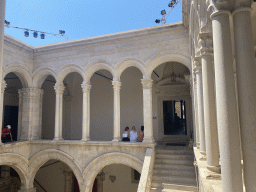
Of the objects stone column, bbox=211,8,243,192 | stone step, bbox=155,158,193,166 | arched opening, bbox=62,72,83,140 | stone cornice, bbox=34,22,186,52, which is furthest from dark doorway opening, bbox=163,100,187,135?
stone column, bbox=211,8,243,192

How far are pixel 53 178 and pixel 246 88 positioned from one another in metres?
14.0

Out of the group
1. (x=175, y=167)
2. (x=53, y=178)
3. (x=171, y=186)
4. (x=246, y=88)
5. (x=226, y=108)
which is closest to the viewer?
(x=246, y=88)

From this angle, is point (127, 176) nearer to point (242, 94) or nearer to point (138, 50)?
point (138, 50)

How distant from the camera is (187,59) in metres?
8.09

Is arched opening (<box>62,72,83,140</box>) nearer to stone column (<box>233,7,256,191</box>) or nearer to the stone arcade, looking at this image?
the stone arcade

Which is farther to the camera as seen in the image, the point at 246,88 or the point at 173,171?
the point at 173,171

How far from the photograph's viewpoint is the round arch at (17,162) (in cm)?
890

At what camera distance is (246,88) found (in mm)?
2537

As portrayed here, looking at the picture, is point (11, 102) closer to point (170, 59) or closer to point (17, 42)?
point (17, 42)

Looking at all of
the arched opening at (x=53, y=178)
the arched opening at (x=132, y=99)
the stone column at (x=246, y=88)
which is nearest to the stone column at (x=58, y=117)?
the arched opening at (x=53, y=178)

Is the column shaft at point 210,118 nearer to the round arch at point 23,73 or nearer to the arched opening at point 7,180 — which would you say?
the round arch at point 23,73

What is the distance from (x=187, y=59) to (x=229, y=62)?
558 cm

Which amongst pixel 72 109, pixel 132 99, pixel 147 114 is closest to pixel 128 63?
pixel 147 114

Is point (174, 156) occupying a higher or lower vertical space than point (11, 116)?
lower
